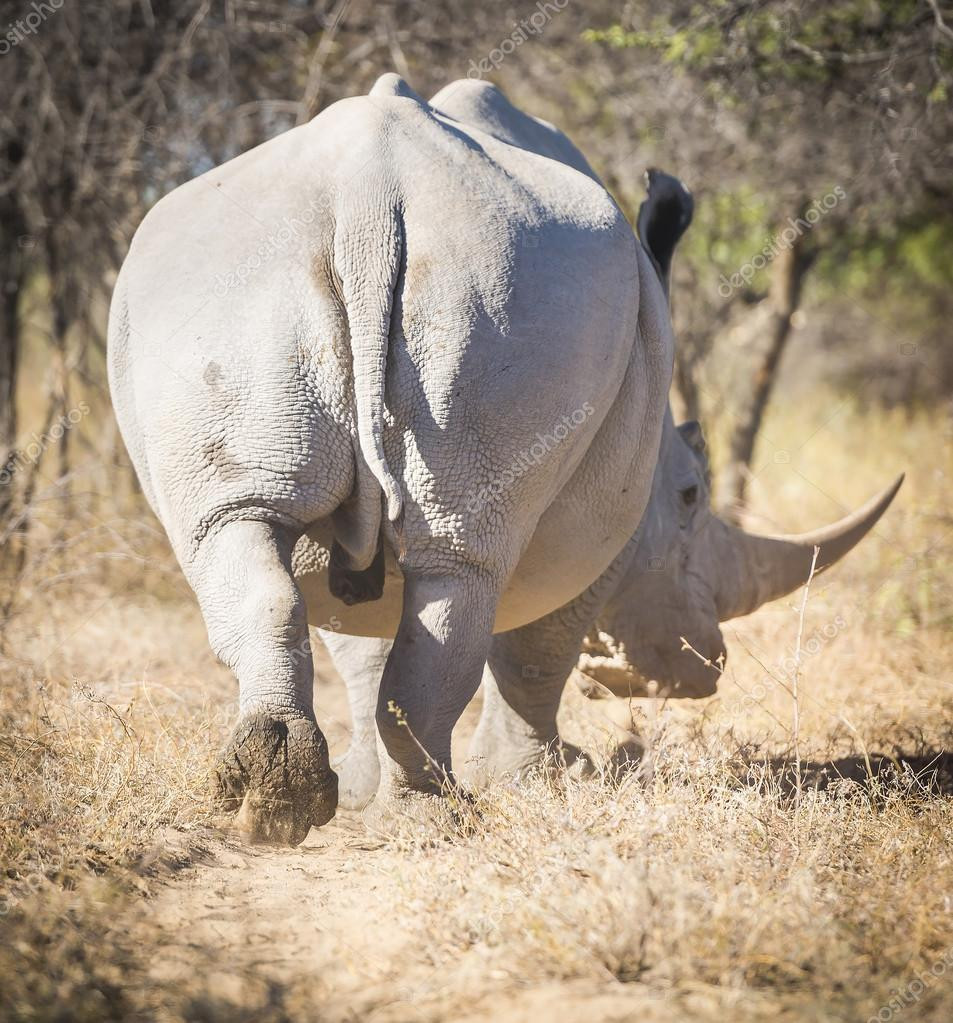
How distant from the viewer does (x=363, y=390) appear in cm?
286

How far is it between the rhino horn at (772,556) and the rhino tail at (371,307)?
2375mm

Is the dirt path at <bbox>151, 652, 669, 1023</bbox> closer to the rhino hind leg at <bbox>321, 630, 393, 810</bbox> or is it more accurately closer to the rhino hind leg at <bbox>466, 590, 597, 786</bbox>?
the rhino hind leg at <bbox>321, 630, 393, 810</bbox>

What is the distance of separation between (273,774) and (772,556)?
2948mm

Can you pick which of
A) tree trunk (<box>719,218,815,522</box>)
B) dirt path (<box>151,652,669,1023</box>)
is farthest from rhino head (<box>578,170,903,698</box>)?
tree trunk (<box>719,218,815,522</box>)

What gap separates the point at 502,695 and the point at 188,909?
6.06 ft

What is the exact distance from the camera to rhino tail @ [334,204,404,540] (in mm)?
2863

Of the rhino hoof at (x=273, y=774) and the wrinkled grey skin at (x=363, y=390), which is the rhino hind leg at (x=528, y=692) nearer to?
the wrinkled grey skin at (x=363, y=390)

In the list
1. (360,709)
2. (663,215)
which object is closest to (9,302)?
(360,709)

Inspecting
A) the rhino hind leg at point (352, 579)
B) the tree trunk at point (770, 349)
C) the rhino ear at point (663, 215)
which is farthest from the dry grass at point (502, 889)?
the tree trunk at point (770, 349)

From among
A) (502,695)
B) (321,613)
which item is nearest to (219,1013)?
(321,613)

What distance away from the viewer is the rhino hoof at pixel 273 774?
277 centimetres

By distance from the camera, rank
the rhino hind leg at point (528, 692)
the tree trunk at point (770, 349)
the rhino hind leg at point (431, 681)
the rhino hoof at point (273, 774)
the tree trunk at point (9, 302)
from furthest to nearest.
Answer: the tree trunk at point (770, 349)
the tree trunk at point (9, 302)
the rhino hind leg at point (528, 692)
the rhino hind leg at point (431, 681)
the rhino hoof at point (273, 774)

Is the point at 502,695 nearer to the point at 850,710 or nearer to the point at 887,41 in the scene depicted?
the point at 850,710

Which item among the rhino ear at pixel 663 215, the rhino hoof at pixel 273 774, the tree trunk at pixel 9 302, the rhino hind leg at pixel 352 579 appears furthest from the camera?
the tree trunk at pixel 9 302
